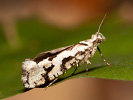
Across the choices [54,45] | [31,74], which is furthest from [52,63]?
[54,45]

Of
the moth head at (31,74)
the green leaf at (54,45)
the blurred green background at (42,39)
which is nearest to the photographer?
the moth head at (31,74)

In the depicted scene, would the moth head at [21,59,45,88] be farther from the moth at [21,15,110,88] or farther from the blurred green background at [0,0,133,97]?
the blurred green background at [0,0,133,97]

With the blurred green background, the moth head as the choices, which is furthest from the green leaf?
the moth head

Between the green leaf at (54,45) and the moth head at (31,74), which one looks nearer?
the moth head at (31,74)

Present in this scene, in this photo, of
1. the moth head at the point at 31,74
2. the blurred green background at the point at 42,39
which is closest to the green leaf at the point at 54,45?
the blurred green background at the point at 42,39

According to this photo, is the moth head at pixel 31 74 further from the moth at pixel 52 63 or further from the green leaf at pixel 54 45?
the green leaf at pixel 54 45

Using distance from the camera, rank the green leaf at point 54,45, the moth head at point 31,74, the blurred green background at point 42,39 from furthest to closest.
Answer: the blurred green background at point 42,39, the green leaf at point 54,45, the moth head at point 31,74

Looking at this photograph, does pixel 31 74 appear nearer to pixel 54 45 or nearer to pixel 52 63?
pixel 52 63

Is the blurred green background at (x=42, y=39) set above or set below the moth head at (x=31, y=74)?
above
